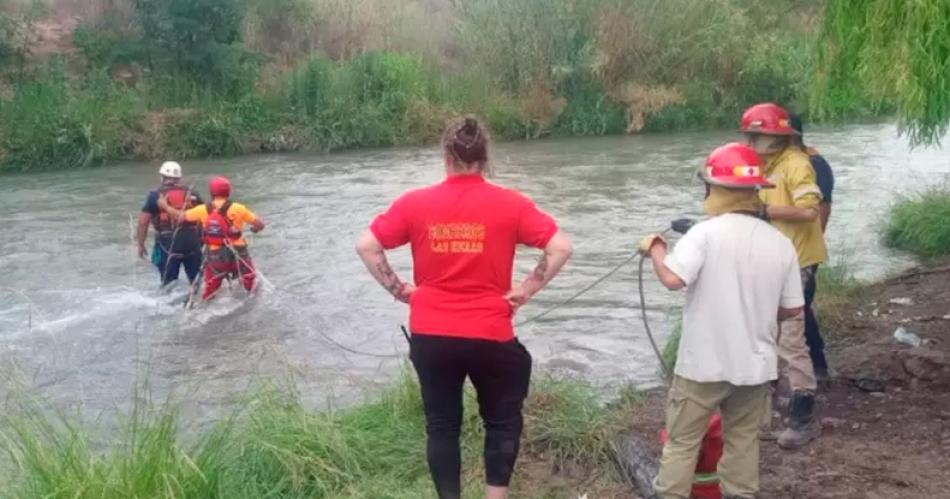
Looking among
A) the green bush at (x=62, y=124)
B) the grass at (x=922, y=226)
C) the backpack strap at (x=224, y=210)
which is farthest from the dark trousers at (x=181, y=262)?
the green bush at (x=62, y=124)

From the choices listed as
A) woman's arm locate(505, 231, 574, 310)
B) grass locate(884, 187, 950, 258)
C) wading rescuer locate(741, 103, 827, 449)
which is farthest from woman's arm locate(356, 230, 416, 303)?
grass locate(884, 187, 950, 258)

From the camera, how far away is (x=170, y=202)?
11.6m

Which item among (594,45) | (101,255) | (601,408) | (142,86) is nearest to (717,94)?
(594,45)

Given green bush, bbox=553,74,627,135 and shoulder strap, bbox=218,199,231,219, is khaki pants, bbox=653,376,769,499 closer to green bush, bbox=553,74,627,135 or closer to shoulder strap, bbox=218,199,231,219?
shoulder strap, bbox=218,199,231,219

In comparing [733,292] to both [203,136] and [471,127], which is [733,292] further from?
[203,136]

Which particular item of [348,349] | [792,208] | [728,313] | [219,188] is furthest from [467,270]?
[219,188]

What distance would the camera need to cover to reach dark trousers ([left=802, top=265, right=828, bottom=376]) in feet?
21.0

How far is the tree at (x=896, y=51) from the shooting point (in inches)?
230

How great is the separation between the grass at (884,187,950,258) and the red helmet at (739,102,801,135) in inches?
287

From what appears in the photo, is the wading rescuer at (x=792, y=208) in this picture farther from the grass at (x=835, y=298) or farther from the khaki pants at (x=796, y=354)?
the grass at (x=835, y=298)

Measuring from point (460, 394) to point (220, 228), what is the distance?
23.0ft

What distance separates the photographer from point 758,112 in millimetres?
6191

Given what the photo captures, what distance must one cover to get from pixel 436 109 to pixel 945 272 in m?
22.6

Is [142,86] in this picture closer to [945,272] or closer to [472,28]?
[472,28]
